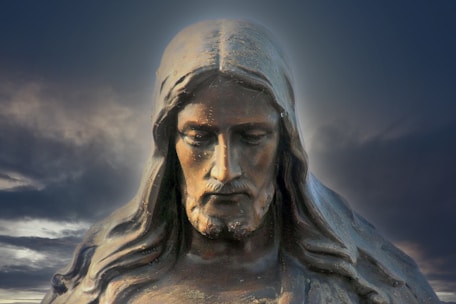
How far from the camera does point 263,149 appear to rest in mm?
5238

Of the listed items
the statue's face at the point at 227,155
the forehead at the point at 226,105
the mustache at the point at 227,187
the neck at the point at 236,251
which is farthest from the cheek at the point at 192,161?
the neck at the point at 236,251

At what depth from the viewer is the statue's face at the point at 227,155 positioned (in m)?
A: 5.11

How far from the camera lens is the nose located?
16.7 feet

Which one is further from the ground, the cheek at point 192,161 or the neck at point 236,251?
the cheek at point 192,161

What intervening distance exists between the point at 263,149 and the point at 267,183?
10.3 inches

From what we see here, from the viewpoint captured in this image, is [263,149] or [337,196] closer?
[263,149]

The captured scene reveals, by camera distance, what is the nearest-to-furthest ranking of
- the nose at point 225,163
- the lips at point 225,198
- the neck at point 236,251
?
the nose at point 225,163 < the lips at point 225,198 < the neck at point 236,251

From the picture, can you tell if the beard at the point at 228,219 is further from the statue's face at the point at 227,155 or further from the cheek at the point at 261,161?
the cheek at the point at 261,161

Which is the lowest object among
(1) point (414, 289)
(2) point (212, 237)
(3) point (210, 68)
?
(1) point (414, 289)

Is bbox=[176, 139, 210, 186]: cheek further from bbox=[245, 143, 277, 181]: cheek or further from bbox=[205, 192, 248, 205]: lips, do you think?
bbox=[245, 143, 277, 181]: cheek

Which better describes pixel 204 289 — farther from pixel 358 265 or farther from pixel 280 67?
pixel 280 67

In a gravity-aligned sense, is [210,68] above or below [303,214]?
above

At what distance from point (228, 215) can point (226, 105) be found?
0.71 metres

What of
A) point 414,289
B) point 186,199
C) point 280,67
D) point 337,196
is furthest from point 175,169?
point 414,289
